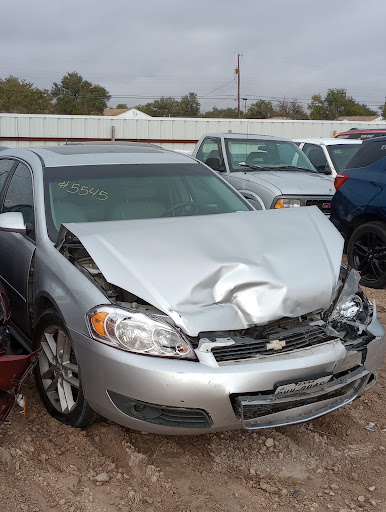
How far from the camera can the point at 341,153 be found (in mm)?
10828

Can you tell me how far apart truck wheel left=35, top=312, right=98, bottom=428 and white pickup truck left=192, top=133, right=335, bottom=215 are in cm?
515

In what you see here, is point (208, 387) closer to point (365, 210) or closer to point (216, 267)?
point (216, 267)

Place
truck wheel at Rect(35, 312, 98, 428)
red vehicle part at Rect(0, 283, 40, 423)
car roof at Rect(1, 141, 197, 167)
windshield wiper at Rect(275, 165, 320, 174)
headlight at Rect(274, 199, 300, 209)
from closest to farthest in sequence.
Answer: red vehicle part at Rect(0, 283, 40, 423)
truck wheel at Rect(35, 312, 98, 428)
car roof at Rect(1, 141, 197, 167)
headlight at Rect(274, 199, 300, 209)
windshield wiper at Rect(275, 165, 320, 174)

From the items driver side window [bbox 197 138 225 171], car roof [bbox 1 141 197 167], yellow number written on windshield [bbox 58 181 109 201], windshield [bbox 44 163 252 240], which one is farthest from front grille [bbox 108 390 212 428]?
driver side window [bbox 197 138 225 171]

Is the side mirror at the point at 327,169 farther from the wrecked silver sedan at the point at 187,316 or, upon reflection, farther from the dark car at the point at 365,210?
the wrecked silver sedan at the point at 187,316

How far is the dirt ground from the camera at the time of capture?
2.75m

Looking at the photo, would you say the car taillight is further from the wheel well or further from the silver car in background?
the silver car in background

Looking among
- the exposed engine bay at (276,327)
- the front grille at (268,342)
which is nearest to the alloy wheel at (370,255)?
the exposed engine bay at (276,327)

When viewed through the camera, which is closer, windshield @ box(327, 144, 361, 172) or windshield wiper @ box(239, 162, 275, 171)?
windshield wiper @ box(239, 162, 275, 171)

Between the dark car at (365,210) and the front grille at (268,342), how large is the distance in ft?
12.3

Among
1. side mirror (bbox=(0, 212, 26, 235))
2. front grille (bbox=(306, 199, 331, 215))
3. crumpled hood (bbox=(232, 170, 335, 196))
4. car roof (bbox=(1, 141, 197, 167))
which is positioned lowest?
front grille (bbox=(306, 199, 331, 215))

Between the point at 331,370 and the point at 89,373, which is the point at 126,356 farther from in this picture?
the point at 331,370

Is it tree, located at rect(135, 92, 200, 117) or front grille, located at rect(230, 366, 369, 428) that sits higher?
tree, located at rect(135, 92, 200, 117)

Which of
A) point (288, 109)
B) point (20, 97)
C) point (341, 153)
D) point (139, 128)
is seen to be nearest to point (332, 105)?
point (288, 109)
